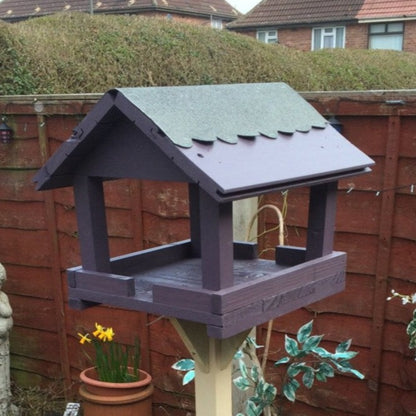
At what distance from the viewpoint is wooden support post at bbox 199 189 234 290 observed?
5.17 ft

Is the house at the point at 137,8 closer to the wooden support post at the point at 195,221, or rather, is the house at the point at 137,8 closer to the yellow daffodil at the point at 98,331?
the yellow daffodil at the point at 98,331

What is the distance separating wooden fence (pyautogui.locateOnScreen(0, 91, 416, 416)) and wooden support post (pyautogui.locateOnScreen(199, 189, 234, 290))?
1.53 m

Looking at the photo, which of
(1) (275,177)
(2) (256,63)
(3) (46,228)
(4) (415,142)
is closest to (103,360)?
(3) (46,228)

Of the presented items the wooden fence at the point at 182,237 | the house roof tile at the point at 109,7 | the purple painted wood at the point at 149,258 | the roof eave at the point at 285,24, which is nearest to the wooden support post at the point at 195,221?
the purple painted wood at the point at 149,258

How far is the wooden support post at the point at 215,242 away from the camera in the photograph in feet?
5.17

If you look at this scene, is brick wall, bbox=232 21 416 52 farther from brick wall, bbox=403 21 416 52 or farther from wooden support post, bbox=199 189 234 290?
wooden support post, bbox=199 189 234 290

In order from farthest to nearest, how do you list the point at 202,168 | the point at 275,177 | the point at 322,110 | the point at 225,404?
1. the point at 322,110
2. the point at 225,404
3. the point at 275,177
4. the point at 202,168

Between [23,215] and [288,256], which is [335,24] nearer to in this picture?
[23,215]

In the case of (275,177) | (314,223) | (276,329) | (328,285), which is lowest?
(276,329)

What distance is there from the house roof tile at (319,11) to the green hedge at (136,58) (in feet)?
34.3

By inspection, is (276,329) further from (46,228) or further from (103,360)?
(46,228)

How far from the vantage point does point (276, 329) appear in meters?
3.33

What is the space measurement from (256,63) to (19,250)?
145 inches

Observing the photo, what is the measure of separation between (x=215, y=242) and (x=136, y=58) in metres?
4.52
